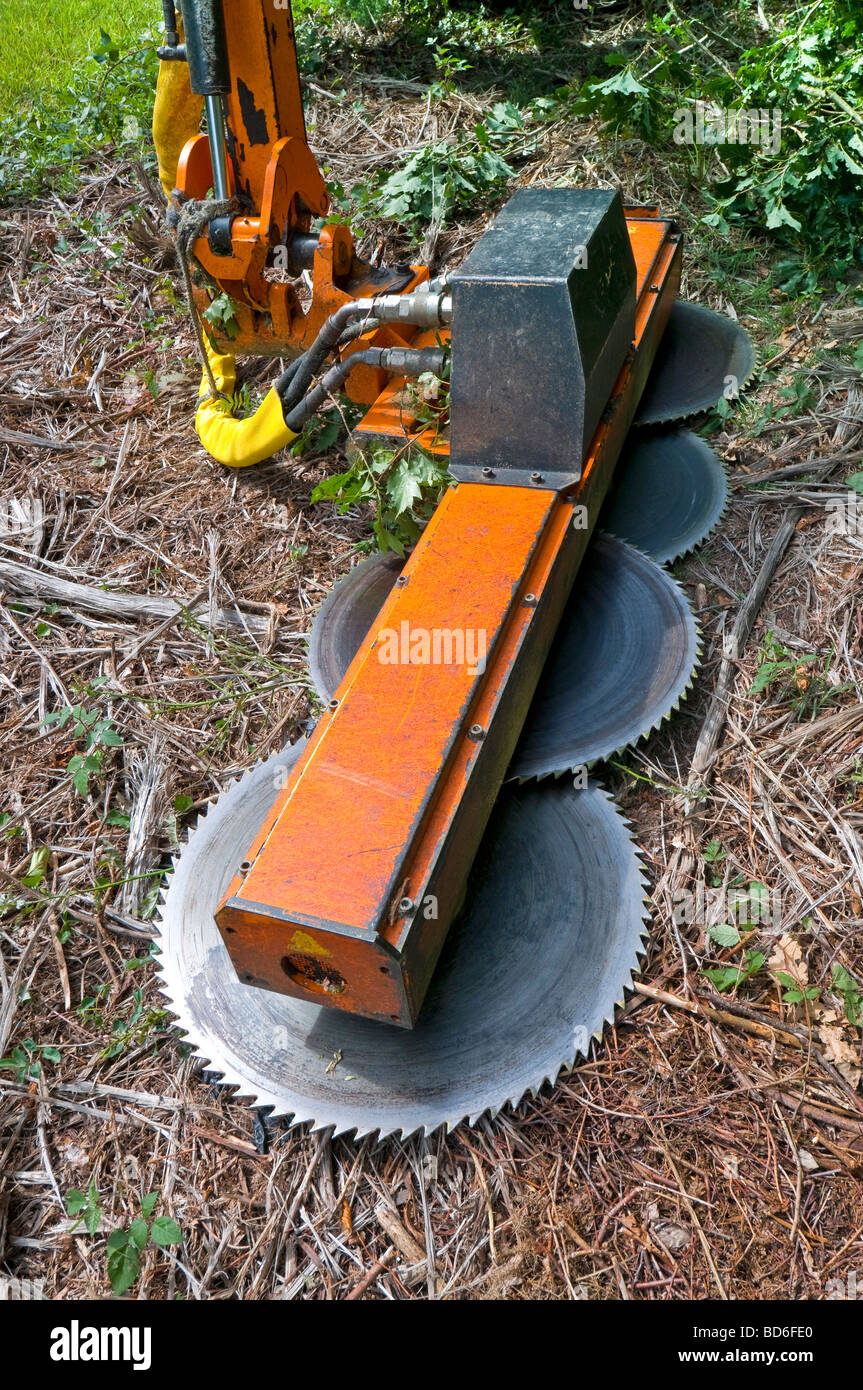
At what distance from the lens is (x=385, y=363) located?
3.16 metres

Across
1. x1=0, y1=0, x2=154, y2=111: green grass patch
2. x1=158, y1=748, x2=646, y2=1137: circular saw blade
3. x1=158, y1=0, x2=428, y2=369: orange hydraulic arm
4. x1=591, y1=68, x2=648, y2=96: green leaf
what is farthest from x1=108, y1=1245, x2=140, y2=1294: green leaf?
x1=0, y1=0, x2=154, y2=111: green grass patch

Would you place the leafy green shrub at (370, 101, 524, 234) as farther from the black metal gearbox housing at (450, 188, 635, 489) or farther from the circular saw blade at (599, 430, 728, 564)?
the black metal gearbox housing at (450, 188, 635, 489)

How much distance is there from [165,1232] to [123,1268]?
0.10 metres

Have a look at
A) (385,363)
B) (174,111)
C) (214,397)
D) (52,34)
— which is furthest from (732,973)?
(52,34)

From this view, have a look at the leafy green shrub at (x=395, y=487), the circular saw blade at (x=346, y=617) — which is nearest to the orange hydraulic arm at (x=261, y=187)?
the leafy green shrub at (x=395, y=487)

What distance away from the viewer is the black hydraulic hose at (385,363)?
3080 millimetres

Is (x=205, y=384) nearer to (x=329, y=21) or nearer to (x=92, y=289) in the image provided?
(x=92, y=289)

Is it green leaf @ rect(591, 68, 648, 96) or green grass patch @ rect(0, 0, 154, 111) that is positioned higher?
green grass patch @ rect(0, 0, 154, 111)

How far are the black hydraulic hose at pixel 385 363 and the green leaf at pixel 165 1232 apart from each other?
2.27 m

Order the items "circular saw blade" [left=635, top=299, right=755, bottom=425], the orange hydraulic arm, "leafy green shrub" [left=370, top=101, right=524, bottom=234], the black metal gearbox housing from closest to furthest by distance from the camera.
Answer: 1. the black metal gearbox housing
2. the orange hydraulic arm
3. "circular saw blade" [left=635, top=299, right=755, bottom=425]
4. "leafy green shrub" [left=370, top=101, right=524, bottom=234]

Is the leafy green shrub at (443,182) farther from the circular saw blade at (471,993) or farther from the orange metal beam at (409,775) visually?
the circular saw blade at (471,993)

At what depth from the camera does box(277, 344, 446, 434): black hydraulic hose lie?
10.1 ft

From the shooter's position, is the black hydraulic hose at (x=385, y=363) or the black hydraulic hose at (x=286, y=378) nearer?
the black hydraulic hose at (x=385, y=363)

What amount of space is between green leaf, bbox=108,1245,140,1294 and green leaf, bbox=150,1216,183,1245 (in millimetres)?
48
